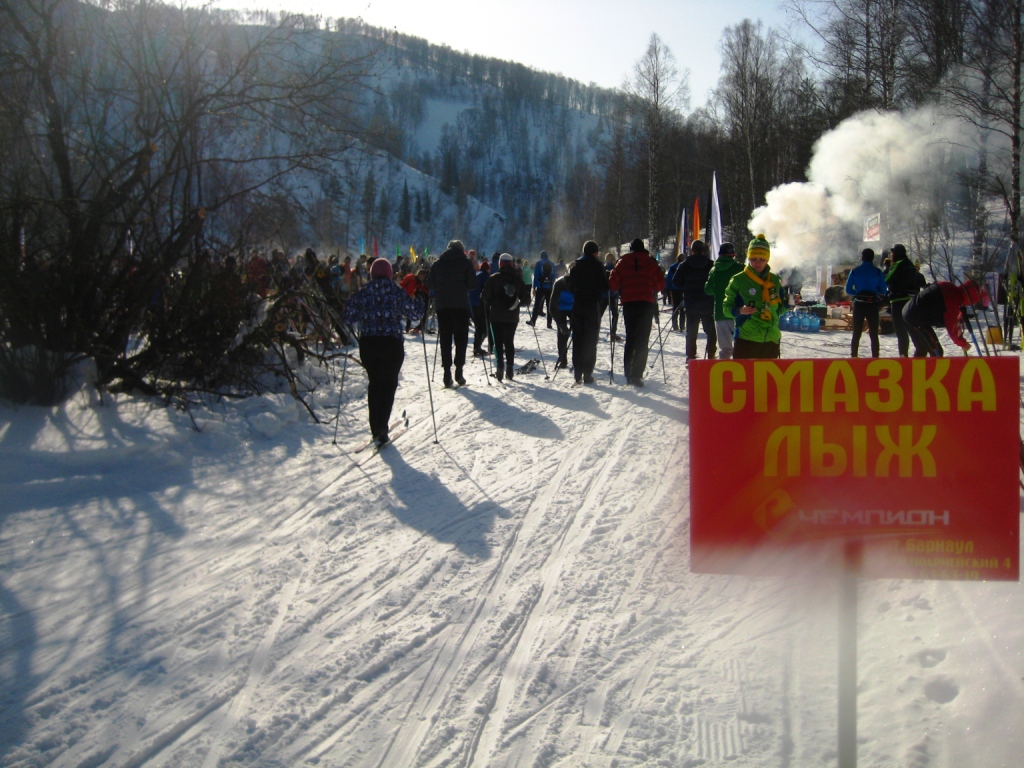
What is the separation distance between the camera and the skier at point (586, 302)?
32.8ft

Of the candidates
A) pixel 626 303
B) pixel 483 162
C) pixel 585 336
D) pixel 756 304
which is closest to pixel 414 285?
pixel 585 336

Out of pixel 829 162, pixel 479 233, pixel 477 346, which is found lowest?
pixel 477 346

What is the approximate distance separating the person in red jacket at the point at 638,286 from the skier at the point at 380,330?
317 centimetres

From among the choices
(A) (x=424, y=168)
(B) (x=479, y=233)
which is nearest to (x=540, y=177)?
(A) (x=424, y=168)

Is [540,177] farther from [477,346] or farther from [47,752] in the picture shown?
[47,752]

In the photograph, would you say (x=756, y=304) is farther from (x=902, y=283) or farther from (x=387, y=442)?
(x=902, y=283)

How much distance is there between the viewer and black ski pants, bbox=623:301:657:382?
975 cm

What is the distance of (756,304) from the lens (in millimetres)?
6812

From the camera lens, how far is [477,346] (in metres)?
13.7

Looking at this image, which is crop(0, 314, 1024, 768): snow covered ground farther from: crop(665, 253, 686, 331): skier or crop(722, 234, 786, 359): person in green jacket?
crop(665, 253, 686, 331): skier

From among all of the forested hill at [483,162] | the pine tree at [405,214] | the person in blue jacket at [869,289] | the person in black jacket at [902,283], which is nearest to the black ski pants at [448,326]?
the person in blue jacket at [869,289]

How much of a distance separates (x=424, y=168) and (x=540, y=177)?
698 inches

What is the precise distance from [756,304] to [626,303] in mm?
3097

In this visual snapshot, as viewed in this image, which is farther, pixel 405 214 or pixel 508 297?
pixel 405 214
